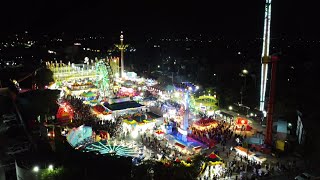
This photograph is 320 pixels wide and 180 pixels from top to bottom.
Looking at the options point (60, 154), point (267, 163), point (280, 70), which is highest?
point (280, 70)

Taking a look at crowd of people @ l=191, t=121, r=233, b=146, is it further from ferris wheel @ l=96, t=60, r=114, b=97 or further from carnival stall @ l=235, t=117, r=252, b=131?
ferris wheel @ l=96, t=60, r=114, b=97

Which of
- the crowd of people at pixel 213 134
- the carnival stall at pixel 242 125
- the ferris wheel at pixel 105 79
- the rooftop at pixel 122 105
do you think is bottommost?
the crowd of people at pixel 213 134

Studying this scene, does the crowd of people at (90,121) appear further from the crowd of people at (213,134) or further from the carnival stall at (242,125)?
the carnival stall at (242,125)

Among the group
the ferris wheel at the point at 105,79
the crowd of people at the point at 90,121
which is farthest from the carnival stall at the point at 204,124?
the ferris wheel at the point at 105,79

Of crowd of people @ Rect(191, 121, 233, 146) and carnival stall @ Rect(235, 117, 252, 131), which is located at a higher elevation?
carnival stall @ Rect(235, 117, 252, 131)

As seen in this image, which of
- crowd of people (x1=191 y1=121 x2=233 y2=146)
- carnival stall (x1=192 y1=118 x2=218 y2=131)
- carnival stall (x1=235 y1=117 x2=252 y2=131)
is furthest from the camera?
carnival stall (x1=235 y1=117 x2=252 y2=131)

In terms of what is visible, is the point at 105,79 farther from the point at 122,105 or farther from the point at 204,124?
the point at 204,124

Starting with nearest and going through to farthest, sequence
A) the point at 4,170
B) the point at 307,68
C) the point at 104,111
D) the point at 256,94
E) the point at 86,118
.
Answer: the point at 4,170 → the point at 86,118 → the point at 104,111 → the point at 256,94 → the point at 307,68

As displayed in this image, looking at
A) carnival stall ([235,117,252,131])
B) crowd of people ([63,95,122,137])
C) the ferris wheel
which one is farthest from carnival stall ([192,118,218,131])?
the ferris wheel

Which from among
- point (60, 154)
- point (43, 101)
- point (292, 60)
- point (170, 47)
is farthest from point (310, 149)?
point (170, 47)

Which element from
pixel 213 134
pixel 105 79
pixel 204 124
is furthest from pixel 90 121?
pixel 213 134

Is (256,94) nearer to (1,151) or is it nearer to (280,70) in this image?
(280,70)
